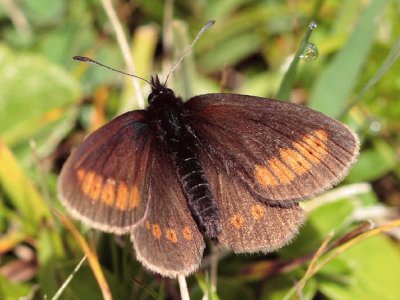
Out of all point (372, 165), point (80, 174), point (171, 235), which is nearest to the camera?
point (80, 174)

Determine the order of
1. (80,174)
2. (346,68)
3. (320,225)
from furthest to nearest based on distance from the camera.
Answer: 1. (346,68)
2. (320,225)
3. (80,174)

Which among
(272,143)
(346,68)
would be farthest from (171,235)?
(346,68)

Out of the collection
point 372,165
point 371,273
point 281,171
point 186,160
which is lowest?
point 371,273

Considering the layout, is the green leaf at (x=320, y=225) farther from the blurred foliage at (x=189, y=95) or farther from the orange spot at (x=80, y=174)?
the orange spot at (x=80, y=174)

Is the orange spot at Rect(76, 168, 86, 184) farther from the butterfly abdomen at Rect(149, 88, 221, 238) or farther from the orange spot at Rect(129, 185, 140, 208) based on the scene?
the butterfly abdomen at Rect(149, 88, 221, 238)

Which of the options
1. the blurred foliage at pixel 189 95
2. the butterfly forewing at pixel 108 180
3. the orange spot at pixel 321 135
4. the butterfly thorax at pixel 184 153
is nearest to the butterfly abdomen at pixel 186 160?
the butterfly thorax at pixel 184 153

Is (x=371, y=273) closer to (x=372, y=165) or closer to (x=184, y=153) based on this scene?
(x=372, y=165)
